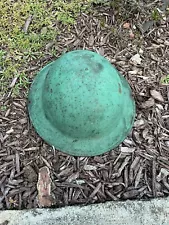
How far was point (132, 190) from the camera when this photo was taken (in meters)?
2.13

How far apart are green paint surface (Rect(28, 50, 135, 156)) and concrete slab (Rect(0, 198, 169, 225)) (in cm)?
33

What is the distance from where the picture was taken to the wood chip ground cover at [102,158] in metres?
2.10

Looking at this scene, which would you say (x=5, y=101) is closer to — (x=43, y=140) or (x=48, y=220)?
(x=43, y=140)

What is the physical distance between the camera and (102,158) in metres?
2.22

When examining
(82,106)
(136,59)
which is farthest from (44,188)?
(136,59)

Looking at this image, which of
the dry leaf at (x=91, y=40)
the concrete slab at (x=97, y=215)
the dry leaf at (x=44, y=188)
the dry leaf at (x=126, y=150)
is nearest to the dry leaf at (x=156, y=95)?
the dry leaf at (x=126, y=150)

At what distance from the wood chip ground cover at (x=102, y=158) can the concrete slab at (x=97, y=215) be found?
0.08m

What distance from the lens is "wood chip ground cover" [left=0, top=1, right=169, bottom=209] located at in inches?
82.5

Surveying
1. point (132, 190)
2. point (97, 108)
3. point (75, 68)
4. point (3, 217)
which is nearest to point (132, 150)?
point (132, 190)

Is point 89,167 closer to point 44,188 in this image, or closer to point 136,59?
point 44,188

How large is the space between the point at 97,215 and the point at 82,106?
1.81 ft

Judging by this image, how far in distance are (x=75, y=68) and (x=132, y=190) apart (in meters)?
0.73

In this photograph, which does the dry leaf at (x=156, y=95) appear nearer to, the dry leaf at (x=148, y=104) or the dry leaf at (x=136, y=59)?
the dry leaf at (x=148, y=104)

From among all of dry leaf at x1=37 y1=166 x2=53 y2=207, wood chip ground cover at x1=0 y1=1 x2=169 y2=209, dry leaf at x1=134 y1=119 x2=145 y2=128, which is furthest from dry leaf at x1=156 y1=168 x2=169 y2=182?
dry leaf at x1=37 y1=166 x2=53 y2=207
